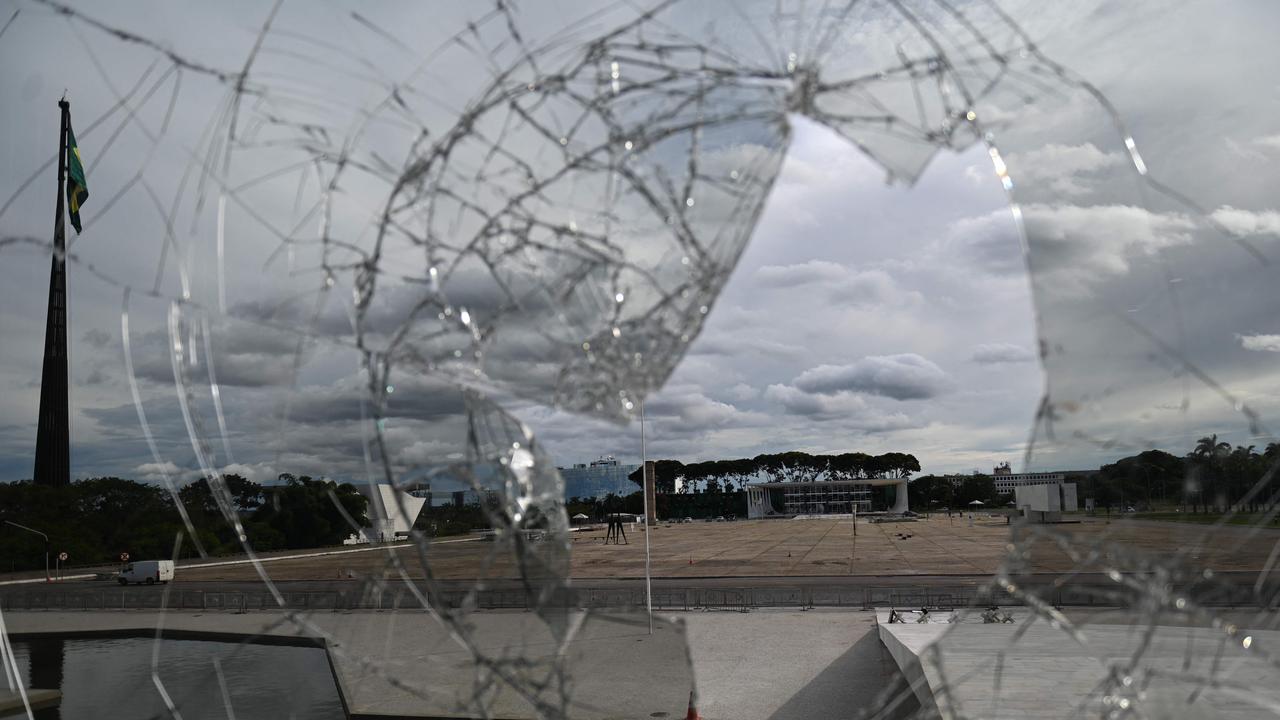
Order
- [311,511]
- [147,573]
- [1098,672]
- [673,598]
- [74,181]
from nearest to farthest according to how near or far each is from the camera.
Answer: [74,181] < [311,511] < [1098,672] < [673,598] < [147,573]

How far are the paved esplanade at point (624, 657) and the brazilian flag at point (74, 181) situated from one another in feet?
6.53

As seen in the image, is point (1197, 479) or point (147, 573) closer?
point (1197, 479)

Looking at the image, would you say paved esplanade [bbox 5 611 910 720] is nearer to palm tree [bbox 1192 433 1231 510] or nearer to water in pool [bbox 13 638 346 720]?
water in pool [bbox 13 638 346 720]

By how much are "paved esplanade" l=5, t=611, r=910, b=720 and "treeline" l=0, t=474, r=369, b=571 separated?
451mm

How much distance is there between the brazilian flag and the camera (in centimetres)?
355

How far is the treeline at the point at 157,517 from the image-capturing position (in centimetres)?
347

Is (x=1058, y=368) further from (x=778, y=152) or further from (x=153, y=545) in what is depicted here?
(x=153, y=545)

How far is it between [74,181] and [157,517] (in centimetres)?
698

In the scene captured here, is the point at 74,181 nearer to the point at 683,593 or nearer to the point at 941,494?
the point at 683,593

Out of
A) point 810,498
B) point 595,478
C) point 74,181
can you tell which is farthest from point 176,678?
point 810,498

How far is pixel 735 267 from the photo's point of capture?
3205 millimetres

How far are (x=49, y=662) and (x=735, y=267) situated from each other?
18282 mm

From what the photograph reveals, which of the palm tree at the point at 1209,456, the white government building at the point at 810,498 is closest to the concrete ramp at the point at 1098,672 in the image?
the palm tree at the point at 1209,456

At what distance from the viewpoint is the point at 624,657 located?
16.5 ft
